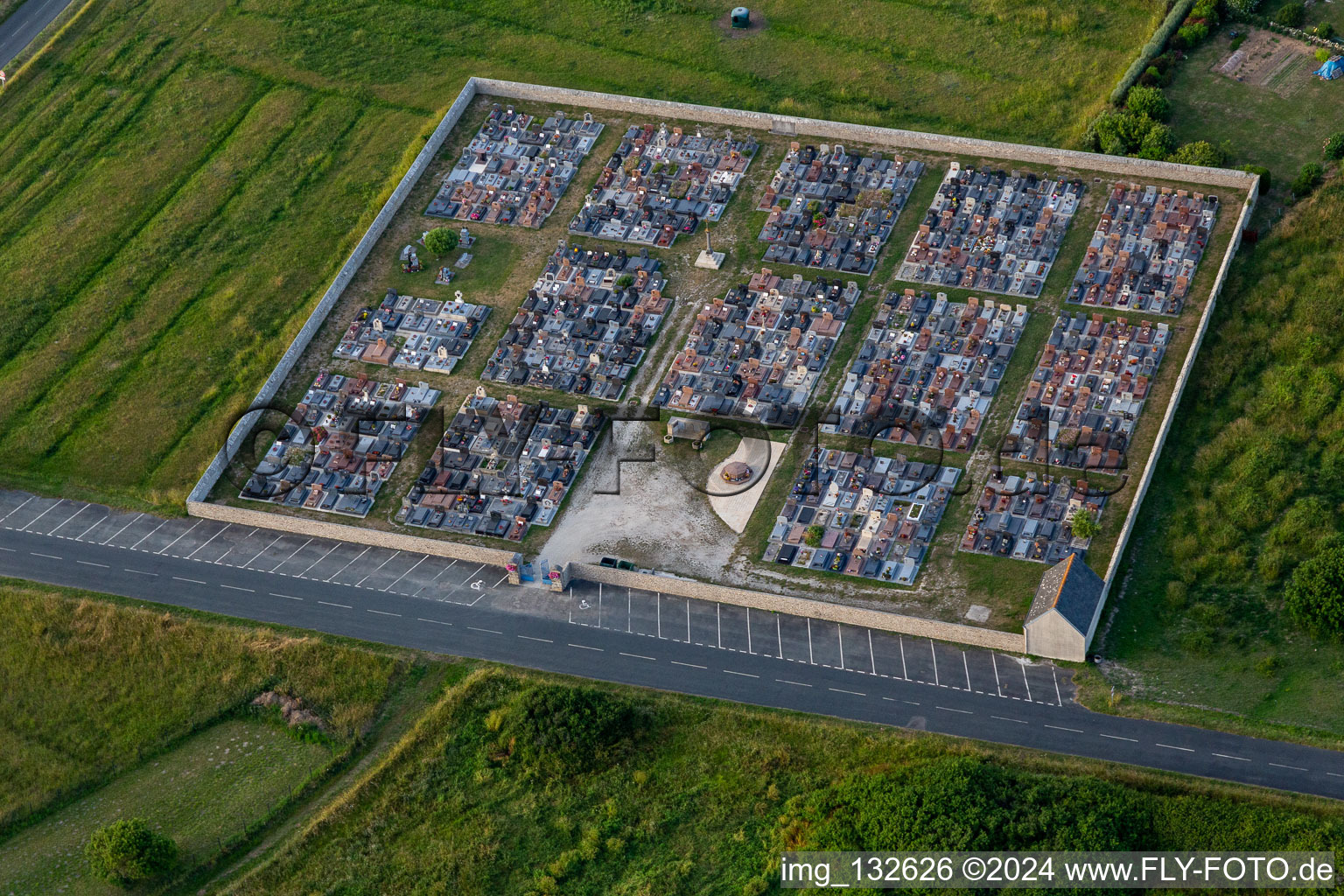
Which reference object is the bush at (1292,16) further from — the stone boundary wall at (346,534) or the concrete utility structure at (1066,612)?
the stone boundary wall at (346,534)

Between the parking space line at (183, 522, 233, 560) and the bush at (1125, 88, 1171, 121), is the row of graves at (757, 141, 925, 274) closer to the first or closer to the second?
the bush at (1125, 88, 1171, 121)

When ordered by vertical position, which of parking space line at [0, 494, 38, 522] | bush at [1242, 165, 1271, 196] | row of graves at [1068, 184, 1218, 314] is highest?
bush at [1242, 165, 1271, 196]

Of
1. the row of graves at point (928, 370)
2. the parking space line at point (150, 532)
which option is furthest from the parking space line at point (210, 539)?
the row of graves at point (928, 370)

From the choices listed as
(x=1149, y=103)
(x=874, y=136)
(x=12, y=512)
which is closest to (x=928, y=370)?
(x=874, y=136)

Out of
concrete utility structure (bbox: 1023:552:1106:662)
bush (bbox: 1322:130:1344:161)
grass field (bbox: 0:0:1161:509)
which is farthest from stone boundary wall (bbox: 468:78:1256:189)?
concrete utility structure (bbox: 1023:552:1106:662)

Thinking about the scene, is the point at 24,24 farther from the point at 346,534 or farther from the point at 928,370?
the point at 928,370
